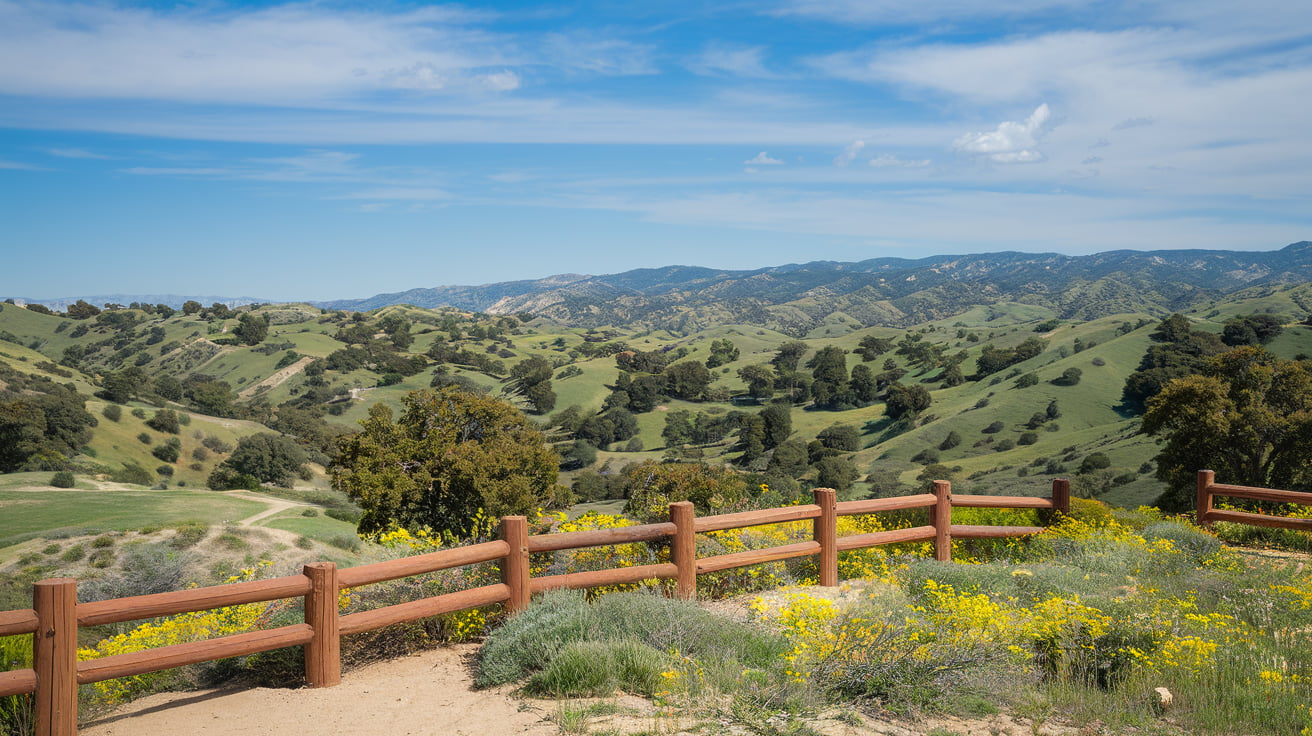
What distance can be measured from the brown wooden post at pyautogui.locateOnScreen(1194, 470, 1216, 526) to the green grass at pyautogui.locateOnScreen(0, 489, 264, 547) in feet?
107

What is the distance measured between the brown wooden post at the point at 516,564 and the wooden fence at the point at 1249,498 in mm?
9461

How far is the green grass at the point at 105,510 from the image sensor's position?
103 feet

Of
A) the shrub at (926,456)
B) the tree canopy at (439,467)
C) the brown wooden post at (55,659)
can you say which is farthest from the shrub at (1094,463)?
the brown wooden post at (55,659)

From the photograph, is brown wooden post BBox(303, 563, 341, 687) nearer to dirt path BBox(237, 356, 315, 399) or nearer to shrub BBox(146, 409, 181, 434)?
shrub BBox(146, 409, 181, 434)

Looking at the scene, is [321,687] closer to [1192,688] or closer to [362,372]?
[1192,688]

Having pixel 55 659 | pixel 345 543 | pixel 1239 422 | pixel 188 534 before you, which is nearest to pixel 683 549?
pixel 55 659

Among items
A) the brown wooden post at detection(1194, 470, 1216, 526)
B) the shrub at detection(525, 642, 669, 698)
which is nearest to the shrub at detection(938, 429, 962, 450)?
the brown wooden post at detection(1194, 470, 1216, 526)

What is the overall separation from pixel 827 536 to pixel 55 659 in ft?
23.1

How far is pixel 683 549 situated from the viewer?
8039 mm

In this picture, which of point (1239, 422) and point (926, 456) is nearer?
point (1239, 422)

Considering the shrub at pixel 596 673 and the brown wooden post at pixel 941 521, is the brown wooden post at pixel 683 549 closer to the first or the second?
the shrub at pixel 596 673

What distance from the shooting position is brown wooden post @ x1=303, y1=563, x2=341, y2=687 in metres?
6.08

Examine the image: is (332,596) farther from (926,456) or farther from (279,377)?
(279,377)

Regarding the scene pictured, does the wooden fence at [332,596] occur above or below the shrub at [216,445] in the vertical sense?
above
